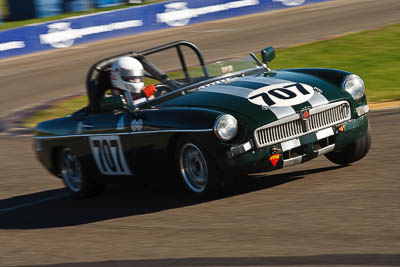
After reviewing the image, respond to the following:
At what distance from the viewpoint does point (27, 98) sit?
16.4 metres

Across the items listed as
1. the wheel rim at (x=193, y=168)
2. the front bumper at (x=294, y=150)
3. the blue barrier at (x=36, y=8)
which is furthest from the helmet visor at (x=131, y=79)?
the blue barrier at (x=36, y=8)

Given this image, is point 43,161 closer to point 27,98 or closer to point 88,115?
point 88,115

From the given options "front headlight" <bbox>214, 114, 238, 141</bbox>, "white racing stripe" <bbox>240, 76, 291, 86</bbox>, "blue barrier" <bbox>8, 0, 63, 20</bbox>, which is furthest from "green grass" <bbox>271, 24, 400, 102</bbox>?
"blue barrier" <bbox>8, 0, 63, 20</bbox>

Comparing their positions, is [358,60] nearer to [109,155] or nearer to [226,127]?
[109,155]

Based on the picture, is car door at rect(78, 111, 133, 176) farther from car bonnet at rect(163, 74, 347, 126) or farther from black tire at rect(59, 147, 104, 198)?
car bonnet at rect(163, 74, 347, 126)

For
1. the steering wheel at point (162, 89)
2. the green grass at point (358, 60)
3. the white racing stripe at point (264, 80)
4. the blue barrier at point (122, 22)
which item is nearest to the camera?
the white racing stripe at point (264, 80)

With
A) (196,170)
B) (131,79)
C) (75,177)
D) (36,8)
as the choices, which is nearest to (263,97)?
(196,170)

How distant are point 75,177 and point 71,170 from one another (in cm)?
9

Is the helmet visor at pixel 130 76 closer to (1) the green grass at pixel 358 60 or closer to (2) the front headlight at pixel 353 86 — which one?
(2) the front headlight at pixel 353 86

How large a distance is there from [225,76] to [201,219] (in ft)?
6.25

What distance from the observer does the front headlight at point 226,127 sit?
6223mm

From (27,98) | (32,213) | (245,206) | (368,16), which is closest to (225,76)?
(245,206)

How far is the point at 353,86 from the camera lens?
23.4ft

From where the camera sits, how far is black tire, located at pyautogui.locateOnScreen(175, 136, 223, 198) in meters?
6.38
